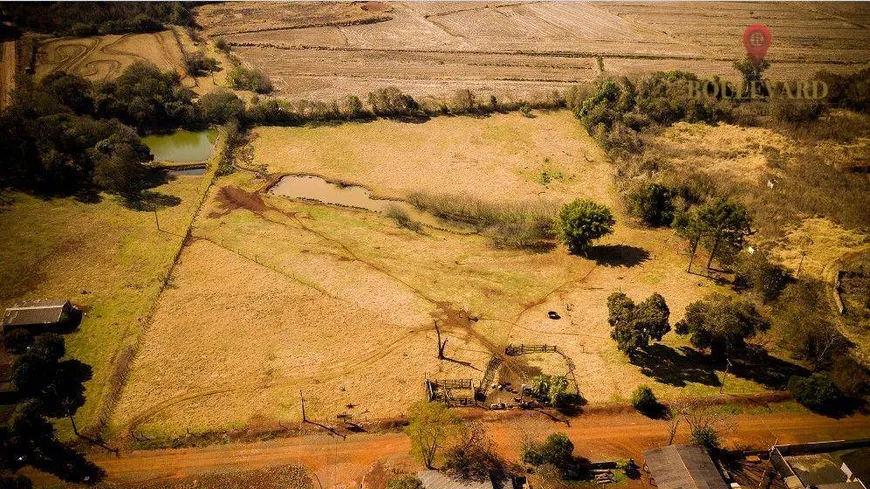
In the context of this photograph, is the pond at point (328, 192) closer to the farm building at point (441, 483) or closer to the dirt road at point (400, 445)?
the dirt road at point (400, 445)

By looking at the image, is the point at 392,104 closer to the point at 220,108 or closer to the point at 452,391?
the point at 220,108

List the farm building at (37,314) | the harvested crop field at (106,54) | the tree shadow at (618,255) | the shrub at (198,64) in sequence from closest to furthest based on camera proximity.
Result: the farm building at (37,314) → the tree shadow at (618,255) → the harvested crop field at (106,54) → the shrub at (198,64)

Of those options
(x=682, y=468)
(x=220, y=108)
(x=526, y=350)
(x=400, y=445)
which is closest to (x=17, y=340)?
(x=400, y=445)

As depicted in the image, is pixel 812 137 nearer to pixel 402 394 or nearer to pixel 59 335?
pixel 402 394

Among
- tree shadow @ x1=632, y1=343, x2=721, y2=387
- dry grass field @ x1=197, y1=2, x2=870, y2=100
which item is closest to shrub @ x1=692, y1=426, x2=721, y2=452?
tree shadow @ x1=632, y1=343, x2=721, y2=387

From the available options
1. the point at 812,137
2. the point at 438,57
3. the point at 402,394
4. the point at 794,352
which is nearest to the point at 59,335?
the point at 402,394

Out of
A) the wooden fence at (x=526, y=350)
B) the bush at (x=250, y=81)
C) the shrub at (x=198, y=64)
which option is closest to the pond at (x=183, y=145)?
the bush at (x=250, y=81)
